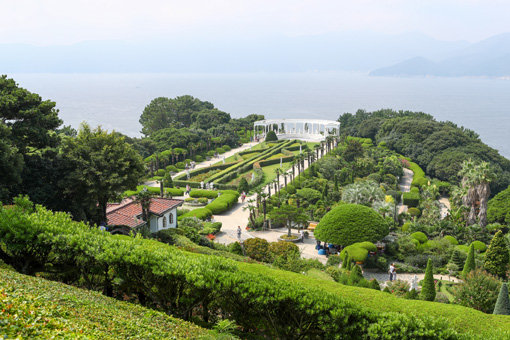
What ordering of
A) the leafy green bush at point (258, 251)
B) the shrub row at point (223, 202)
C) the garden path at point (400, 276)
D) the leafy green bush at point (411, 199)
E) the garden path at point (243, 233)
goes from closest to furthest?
the leafy green bush at point (258, 251) < the garden path at point (400, 276) < the garden path at point (243, 233) < the shrub row at point (223, 202) < the leafy green bush at point (411, 199)

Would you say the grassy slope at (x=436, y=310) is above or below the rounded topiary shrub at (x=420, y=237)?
above

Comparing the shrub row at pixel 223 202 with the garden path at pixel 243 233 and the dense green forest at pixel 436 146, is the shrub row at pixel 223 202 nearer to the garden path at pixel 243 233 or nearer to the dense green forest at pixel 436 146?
the garden path at pixel 243 233

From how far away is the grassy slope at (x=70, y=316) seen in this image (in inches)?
311

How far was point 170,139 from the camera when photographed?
62938mm

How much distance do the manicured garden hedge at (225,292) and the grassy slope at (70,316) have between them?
4.19 feet

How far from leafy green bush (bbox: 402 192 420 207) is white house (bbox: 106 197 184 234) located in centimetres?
2409

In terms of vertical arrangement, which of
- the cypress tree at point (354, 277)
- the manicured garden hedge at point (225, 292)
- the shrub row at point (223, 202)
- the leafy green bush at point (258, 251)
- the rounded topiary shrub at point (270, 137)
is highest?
the manicured garden hedge at point (225, 292)

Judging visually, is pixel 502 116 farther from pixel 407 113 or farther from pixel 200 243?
pixel 200 243

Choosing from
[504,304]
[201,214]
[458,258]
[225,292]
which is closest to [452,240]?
[458,258]

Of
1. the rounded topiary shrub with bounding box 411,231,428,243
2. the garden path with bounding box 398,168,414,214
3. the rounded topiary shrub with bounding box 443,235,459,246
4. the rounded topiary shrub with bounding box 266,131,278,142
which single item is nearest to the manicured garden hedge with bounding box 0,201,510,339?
the rounded topiary shrub with bounding box 411,231,428,243

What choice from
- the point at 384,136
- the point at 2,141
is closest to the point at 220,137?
the point at 384,136

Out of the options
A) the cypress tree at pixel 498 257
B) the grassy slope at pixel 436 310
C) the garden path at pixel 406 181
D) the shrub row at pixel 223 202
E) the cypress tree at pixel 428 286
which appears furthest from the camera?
the garden path at pixel 406 181

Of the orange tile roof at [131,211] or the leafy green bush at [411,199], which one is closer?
the orange tile roof at [131,211]

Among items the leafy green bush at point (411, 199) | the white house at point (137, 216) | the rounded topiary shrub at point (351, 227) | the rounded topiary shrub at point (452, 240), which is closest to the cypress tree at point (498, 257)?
the rounded topiary shrub at point (452, 240)
